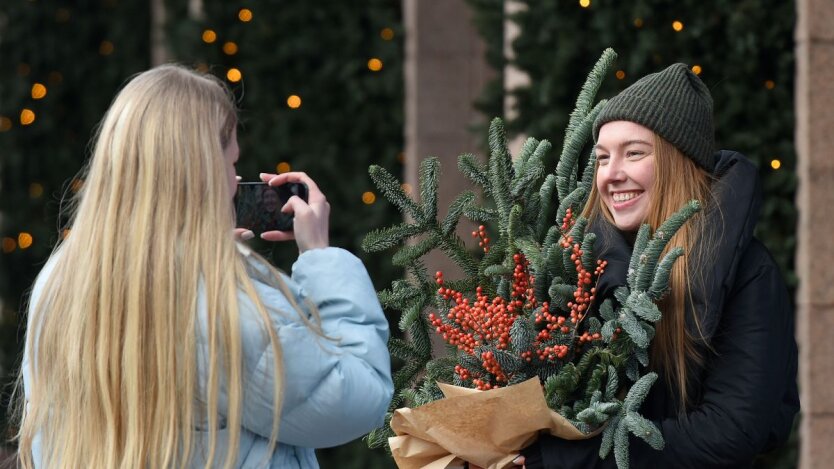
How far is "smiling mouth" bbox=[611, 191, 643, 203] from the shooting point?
3037mm

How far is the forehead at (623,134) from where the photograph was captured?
9.95ft

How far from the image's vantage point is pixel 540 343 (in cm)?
288

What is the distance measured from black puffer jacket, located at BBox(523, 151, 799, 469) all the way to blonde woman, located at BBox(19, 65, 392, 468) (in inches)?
27.2

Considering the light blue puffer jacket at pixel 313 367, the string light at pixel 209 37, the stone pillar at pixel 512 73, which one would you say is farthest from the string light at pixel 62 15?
the light blue puffer jacket at pixel 313 367

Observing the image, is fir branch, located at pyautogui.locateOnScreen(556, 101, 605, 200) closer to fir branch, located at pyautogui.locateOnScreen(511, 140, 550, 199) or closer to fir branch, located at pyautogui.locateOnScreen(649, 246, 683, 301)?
fir branch, located at pyautogui.locateOnScreen(511, 140, 550, 199)

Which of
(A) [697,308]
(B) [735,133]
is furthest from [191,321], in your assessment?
(B) [735,133]

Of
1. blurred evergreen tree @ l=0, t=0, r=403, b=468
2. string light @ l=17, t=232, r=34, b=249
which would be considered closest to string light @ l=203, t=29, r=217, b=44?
blurred evergreen tree @ l=0, t=0, r=403, b=468

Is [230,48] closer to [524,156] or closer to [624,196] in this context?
[524,156]

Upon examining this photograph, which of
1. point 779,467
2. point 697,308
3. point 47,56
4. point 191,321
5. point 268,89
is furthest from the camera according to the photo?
point 47,56

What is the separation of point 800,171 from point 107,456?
334 cm

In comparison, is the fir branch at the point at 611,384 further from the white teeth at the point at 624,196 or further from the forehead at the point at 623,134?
the forehead at the point at 623,134

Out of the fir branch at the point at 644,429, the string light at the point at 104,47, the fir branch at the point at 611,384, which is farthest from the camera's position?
the string light at the point at 104,47

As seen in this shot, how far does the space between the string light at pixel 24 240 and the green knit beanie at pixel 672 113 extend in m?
6.26

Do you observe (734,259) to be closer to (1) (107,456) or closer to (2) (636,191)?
(2) (636,191)
